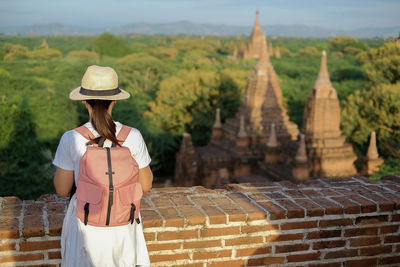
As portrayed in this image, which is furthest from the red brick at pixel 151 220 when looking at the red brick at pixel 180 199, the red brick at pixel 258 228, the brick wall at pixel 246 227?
the red brick at pixel 258 228

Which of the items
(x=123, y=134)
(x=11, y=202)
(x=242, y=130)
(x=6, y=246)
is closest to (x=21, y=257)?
(x=6, y=246)

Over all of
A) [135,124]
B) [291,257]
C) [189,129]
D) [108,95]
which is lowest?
[189,129]

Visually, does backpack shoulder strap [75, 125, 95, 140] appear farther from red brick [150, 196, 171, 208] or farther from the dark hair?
red brick [150, 196, 171, 208]

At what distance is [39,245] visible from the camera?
264cm

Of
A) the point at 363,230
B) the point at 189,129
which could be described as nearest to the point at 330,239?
the point at 363,230

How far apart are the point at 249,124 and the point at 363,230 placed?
1737 cm

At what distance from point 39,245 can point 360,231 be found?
2177 millimetres

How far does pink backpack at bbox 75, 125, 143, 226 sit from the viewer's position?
214 cm

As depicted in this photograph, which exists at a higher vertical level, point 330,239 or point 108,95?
point 108,95

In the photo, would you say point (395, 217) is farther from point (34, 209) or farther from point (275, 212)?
point (34, 209)

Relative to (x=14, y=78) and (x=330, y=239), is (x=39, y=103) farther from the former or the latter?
(x=330, y=239)

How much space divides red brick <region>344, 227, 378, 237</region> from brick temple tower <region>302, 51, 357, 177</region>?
13848 millimetres

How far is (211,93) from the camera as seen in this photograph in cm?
2872

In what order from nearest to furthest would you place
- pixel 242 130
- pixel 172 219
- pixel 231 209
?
pixel 172 219, pixel 231 209, pixel 242 130
